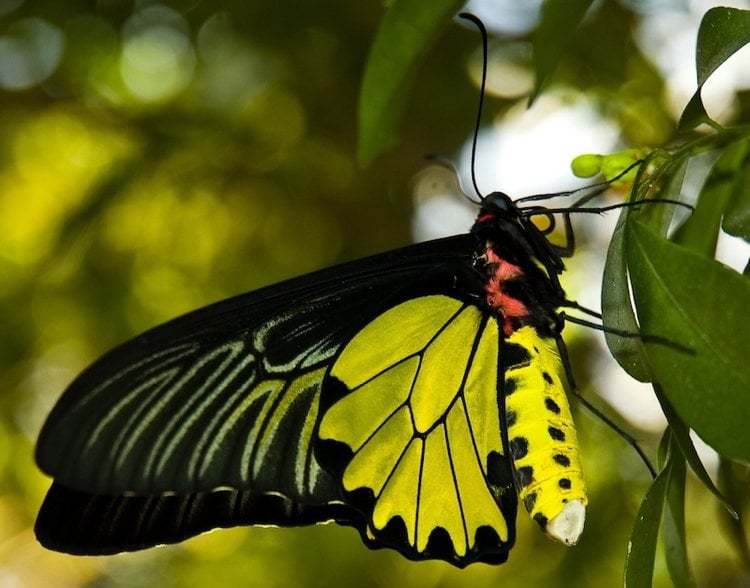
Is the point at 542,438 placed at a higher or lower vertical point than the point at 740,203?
lower

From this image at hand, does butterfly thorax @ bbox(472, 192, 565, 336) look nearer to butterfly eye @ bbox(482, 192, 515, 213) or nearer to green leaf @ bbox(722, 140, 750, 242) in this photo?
butterfly eye @ bbox(482, 192, 515, 213)

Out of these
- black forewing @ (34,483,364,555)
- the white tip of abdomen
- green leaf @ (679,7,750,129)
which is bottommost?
black forewing @ (34,483,364,555)

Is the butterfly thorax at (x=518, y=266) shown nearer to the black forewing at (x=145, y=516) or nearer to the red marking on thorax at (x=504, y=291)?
the red marking on thorax at (x=504, y=291)

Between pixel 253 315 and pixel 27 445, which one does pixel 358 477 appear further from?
pixel 27 445

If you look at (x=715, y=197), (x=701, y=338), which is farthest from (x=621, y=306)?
(x=715, y=197)

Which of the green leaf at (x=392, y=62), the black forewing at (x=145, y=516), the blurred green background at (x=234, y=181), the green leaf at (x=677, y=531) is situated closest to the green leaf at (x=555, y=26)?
the green leaf at (x=392, y=62)

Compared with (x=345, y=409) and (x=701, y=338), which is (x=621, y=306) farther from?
(x=345, y=409)

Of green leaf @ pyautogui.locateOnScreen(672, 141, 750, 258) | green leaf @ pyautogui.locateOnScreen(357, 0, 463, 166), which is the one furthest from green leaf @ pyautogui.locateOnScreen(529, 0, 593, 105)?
green leaf @ pyautogui.locateOnScreen(672, 141, 750, 258)
